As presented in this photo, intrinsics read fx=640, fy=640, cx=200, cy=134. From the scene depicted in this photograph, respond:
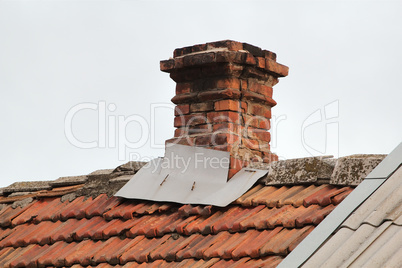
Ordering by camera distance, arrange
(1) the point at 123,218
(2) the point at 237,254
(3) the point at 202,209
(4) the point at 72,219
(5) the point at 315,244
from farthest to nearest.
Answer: (4) the point at 72,219 → (1) the point at 123,218 → (3) the point at 202,209 → (2) the point at 237,254 → (5) the point at 315,244

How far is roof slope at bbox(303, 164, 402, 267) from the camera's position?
2.69 m

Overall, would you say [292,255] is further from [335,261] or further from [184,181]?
[184,181]

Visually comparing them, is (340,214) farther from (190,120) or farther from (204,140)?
(190,120)

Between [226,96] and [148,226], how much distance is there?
130cm

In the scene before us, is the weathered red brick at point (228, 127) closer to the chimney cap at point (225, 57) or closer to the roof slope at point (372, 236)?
the chimney cap at point (225, 57)

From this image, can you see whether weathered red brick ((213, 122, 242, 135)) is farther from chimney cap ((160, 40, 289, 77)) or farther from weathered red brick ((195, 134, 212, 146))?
chimney cap ((160, 40, 289, 77))

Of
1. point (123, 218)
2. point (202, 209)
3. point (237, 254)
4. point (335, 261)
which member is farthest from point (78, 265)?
point (335, 261)

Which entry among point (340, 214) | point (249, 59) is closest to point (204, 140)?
point (249, 59)

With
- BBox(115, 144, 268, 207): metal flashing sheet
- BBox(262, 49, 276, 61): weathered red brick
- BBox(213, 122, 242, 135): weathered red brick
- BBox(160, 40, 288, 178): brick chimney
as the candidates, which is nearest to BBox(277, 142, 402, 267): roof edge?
BBox(115, 144, 268, 207): metal flashing sheet

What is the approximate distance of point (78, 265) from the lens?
4855mm

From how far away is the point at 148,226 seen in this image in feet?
16.1

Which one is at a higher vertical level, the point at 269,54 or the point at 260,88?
the point at 269,54

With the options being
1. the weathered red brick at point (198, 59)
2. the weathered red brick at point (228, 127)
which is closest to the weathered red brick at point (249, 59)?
the weathered red brick at point (198, 59)

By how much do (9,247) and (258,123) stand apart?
8.05 ft
